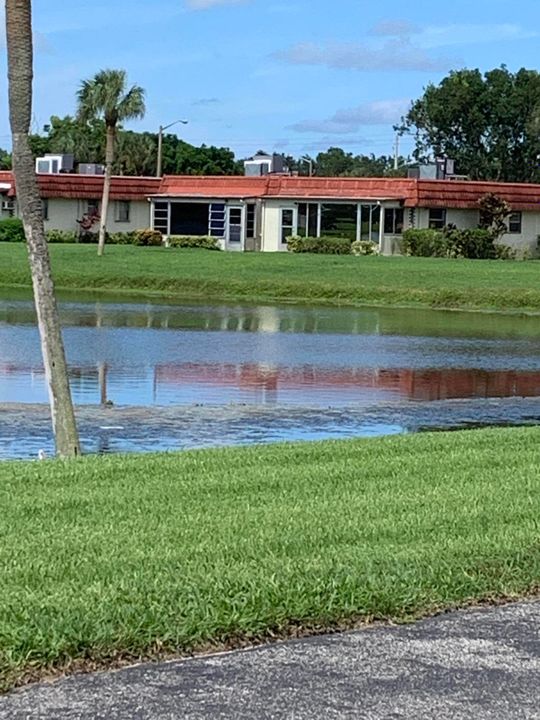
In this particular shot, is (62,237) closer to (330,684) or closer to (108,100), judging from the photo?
(108,100)

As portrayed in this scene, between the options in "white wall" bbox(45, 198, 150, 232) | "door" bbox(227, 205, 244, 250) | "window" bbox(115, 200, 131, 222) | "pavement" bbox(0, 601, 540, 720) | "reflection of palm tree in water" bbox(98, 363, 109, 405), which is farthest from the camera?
"window" bbox(115, 200, 131, 222)

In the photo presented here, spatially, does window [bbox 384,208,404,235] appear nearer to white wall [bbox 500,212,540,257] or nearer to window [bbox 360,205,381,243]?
window [bbox 360,205,381,243]

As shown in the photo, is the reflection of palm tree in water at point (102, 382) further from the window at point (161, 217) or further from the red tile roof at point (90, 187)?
the window at point (161, 217)

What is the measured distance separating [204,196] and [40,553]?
192 feet

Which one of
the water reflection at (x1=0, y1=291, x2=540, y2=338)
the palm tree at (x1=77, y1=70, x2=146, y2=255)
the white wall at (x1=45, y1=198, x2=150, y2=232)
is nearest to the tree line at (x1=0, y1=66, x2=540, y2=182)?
the white wall at (x1=45, y1=198, x2=150, y2=232)

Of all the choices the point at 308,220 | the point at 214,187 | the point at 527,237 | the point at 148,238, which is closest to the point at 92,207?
the point at 148,238

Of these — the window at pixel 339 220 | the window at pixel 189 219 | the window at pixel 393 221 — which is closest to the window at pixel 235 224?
the window at pixel 189 219

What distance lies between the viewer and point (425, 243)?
5969 cm

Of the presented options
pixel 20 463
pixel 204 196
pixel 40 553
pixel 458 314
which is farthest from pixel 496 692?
pixel 204 196

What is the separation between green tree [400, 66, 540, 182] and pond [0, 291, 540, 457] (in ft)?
219

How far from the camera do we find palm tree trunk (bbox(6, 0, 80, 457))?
12172 millimetres

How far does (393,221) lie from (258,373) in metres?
41.8

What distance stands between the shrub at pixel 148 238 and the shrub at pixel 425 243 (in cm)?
1177

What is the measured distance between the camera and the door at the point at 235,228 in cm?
6494
